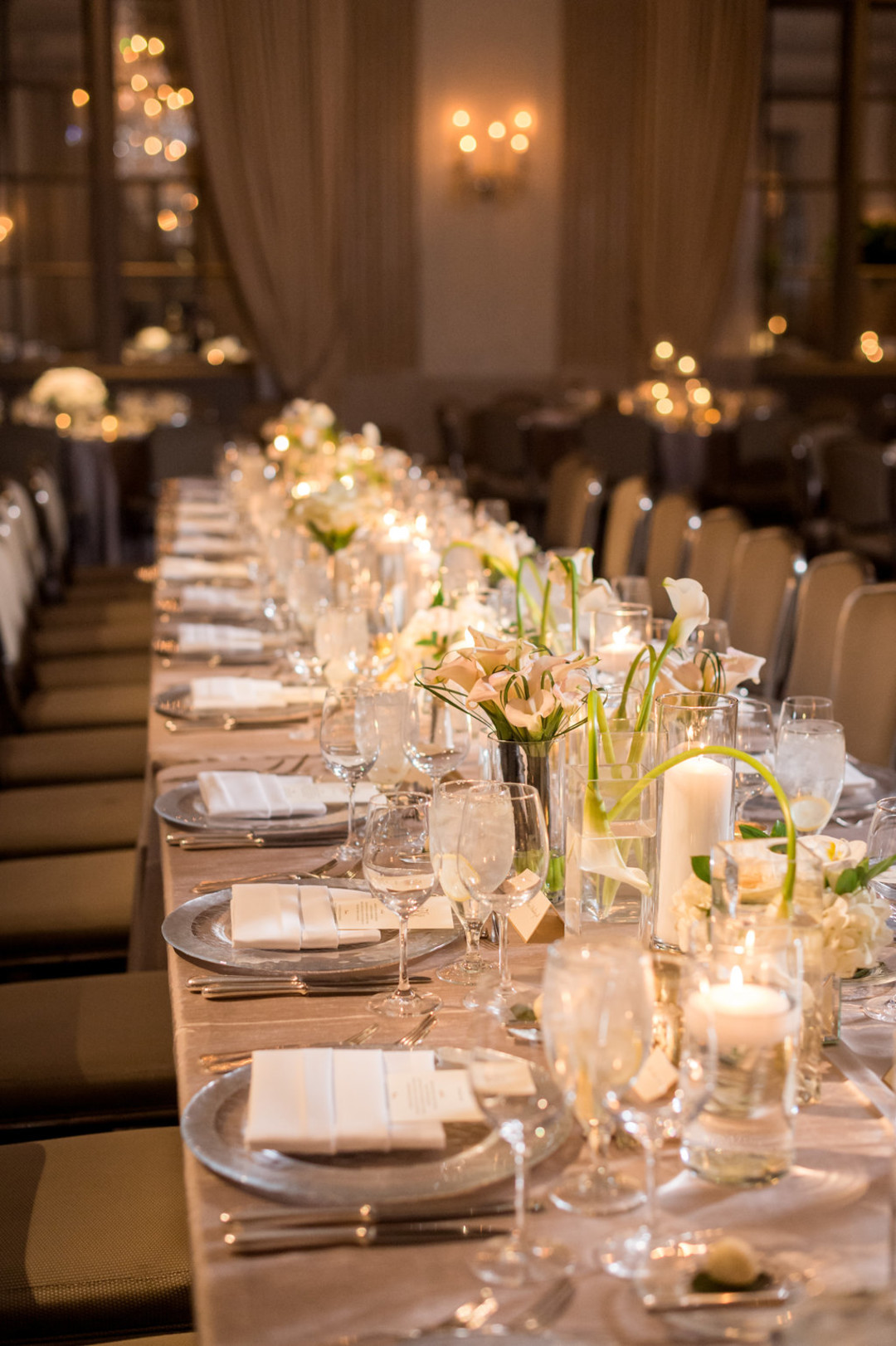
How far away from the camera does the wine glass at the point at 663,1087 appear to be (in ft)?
3.24

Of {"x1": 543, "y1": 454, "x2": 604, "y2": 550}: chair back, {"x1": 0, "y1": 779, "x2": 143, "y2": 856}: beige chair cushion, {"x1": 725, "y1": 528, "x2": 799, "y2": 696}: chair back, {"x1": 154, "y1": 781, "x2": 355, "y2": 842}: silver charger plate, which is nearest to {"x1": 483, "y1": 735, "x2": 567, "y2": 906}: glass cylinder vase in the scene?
{"x1": 154, "y1": 781, "x2": 355, "y2": 842}: silver charger plate

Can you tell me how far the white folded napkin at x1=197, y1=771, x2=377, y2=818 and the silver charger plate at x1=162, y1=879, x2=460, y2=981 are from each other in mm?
341

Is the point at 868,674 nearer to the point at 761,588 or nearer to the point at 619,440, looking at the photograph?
the point at 761,588

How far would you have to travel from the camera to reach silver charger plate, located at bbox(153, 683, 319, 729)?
2484mm

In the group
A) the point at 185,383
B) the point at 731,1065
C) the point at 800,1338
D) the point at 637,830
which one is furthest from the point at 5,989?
the point at 185,383

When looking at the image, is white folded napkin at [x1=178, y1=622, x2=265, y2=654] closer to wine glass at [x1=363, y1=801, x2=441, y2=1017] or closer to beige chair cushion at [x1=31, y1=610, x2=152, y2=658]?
beige chair cushion at [x1=31, y1=610, x2=152, y2=658]

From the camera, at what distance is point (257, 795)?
1975 millimetres

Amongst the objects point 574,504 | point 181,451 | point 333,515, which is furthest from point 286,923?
point 181,451

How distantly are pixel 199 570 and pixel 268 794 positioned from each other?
7.50ft

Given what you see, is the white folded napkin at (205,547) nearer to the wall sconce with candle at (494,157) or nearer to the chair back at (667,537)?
the chair back at (667,537)

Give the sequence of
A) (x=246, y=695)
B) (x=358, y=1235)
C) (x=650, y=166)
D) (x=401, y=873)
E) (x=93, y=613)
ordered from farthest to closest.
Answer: (x=650, y=166)
(x=93, y=613)
(x=246, y=695)
(x=401, y=873)
(x=358, y=1235)

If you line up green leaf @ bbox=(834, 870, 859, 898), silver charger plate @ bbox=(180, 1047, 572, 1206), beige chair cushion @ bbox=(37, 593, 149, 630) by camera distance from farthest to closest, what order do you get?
beige chair cushion @ bbox=(37, 593, 149, 630) → green leaf @ bbox=(834, 870, 859, 898) → silver charger plate @ bbox=(180, 1047, 572, 1206)

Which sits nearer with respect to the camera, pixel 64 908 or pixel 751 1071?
pixel 751 1071

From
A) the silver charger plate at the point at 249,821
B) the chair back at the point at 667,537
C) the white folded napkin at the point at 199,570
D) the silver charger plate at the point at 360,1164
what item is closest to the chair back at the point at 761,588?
the chair back at the point at 667,537
